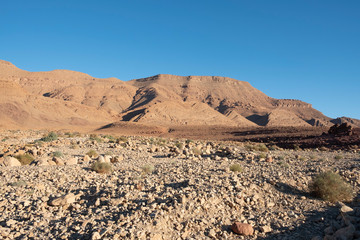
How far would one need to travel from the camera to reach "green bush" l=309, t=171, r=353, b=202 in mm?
7531

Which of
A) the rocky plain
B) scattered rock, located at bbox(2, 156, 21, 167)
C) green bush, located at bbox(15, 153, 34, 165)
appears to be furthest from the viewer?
green bush, located at bbox(15, 153, 34, 165)

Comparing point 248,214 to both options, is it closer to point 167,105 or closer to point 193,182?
point 193,182

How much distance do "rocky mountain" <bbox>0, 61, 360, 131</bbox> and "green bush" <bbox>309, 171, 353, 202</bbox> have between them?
61.4 metres

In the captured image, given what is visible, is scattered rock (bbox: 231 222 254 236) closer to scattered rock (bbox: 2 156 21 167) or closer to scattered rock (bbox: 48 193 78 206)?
Result: scattered rock (bbox: 48 193 78 206)

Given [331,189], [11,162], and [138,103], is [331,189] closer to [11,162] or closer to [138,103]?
[11,162]

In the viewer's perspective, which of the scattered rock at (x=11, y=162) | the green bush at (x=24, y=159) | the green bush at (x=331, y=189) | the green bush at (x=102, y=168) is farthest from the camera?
the green bush at (x=24, y=159)

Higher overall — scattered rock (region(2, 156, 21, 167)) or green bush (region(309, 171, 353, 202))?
green bush (region(309, 171, 353, 202))

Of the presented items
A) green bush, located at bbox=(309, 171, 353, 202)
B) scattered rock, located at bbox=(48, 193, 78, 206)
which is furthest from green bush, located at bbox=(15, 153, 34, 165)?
green bush, located at bbox=(309, 171, 353, 202)

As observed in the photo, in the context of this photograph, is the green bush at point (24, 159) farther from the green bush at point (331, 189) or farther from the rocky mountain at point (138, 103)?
the rocky mountain at point (138, 103)

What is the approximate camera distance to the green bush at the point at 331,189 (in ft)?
24.7

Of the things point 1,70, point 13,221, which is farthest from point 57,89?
point 13,221

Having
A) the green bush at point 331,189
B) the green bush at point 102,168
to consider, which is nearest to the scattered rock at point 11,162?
the green bush at point 102,168

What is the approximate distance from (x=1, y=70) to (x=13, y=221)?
438 feet

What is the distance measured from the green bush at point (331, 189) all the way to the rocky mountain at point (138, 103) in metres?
61.4
